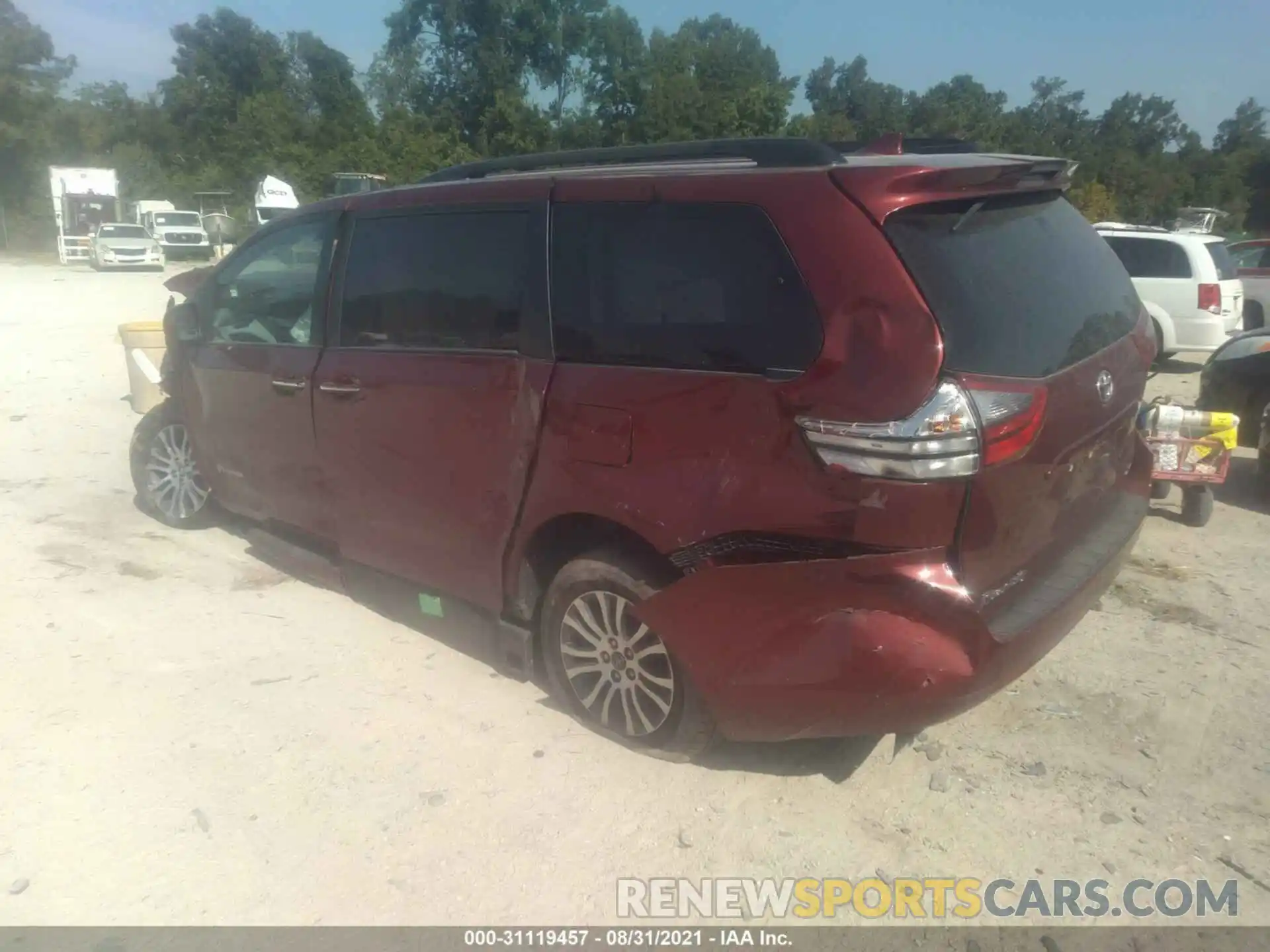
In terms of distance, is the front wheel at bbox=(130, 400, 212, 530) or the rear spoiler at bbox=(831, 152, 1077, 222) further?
the front wheel at bbox=(130, 400, 212, 530)

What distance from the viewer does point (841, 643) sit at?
8.95ft

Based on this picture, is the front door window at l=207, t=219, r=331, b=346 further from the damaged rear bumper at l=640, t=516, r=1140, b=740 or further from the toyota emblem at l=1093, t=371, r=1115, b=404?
the toyota emblem at l=1093, t=371, r=1115, b=404

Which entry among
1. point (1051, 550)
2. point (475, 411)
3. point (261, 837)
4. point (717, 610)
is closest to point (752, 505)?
point (717, 610)

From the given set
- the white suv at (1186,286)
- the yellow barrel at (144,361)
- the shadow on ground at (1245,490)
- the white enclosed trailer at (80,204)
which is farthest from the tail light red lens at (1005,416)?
the white enclosed trailer at (80,204)

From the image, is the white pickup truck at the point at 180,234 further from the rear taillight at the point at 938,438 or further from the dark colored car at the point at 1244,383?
the rear taillight at the point at 938,438

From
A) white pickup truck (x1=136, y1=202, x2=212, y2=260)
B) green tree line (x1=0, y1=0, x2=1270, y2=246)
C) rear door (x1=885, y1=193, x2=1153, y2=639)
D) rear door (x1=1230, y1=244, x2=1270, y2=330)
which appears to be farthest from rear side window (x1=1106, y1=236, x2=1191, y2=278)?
white pickup truck (x1=136, y1=202, x2=212, y2=260)

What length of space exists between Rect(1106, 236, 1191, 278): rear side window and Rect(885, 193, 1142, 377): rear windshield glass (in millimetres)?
10174

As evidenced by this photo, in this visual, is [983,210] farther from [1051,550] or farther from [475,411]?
[475,411]

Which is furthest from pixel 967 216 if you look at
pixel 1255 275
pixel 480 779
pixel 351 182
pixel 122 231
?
pixel 351 182

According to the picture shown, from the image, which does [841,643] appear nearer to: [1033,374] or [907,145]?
[1033,374]

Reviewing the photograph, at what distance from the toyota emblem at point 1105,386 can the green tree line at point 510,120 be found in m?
32.2

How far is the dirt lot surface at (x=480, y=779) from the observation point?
286 cm

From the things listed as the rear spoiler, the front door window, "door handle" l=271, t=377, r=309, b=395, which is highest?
the rear spoiler

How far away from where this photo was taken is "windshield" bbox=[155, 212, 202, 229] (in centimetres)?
3638
